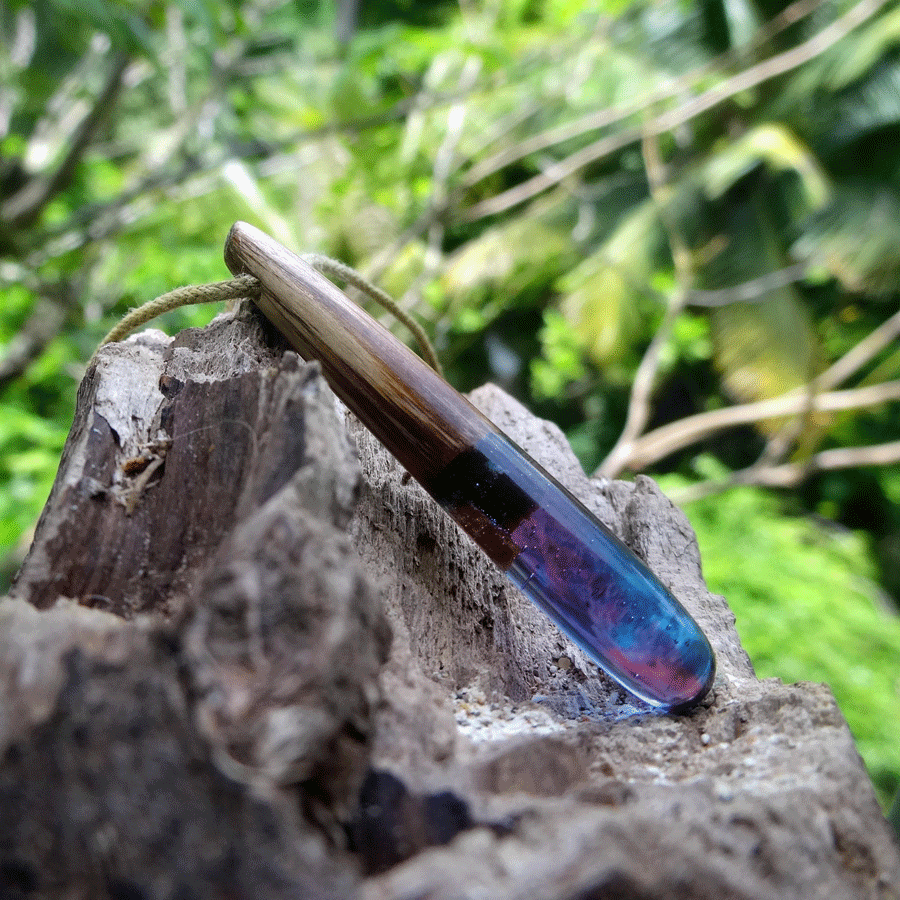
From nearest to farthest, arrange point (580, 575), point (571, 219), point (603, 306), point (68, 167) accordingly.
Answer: point (580, 575), point (68, 167), point (603, 306), point (571, 219)

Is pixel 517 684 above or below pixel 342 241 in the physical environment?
below

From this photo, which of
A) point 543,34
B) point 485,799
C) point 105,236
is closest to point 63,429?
point 105,236

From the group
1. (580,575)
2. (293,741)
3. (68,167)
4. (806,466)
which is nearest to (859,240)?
(806,466)

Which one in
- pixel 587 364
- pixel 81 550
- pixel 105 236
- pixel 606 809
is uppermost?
pixel 105 236

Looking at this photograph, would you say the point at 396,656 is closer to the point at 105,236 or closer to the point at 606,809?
the point at 606,809

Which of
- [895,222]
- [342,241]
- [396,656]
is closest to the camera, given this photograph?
[396,656]

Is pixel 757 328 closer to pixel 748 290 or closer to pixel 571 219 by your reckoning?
pixel 748 290
